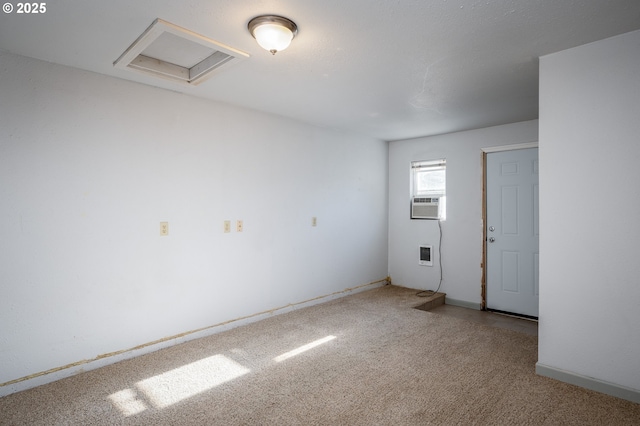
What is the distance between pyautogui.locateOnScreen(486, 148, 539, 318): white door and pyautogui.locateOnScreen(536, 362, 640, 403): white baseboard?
1.79 m

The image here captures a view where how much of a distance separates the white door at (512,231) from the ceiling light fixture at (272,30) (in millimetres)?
3417

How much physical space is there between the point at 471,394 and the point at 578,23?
2424 mm

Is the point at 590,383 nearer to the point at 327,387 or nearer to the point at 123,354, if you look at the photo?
the point at 327,387

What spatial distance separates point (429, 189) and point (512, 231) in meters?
1.27

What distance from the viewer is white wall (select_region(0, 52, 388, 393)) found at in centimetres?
243

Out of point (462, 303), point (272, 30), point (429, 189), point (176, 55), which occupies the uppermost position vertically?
point (176, 55)

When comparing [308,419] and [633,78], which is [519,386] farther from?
[633,78]

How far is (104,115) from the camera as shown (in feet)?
9.10

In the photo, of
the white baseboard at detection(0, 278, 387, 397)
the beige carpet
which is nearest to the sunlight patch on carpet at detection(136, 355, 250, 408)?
the beige carpet

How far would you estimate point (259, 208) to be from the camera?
3.86m

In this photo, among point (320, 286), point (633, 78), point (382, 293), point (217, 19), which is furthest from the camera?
point (382, 293)

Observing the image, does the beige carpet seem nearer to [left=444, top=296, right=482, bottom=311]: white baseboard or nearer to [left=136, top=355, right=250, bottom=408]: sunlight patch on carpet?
[left=136, top=355, right=250, bottom=408]: sunlight patch on carpet

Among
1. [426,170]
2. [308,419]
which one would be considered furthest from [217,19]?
[426,170]

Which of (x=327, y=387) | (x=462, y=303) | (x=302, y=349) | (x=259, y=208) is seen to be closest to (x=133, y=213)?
(x=259, y=208)
